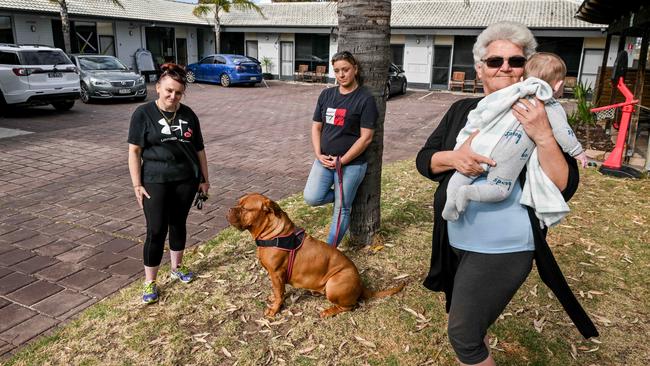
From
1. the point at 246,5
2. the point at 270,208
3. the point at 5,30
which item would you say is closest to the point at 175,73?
the point at 270,208

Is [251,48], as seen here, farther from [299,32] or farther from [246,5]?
[299,32]

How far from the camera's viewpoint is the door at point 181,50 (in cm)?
2904

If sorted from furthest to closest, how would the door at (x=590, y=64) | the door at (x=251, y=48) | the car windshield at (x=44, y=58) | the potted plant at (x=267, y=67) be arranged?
the door at (x=251, y=48)
the potted plant at (x=267, y=67)
the door at (x=590, y=64)
the car windshield at (x=44, y=58)

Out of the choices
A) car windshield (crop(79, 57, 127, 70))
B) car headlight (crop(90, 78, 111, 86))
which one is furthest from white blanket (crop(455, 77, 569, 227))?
car windshield (crop(79, 57, 127, 70))

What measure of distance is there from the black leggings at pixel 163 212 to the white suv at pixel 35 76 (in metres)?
11.0

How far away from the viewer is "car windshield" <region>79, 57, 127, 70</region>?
614 inches

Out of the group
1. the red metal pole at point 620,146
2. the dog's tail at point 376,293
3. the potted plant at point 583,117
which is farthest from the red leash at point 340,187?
the potted plant at point 583,117

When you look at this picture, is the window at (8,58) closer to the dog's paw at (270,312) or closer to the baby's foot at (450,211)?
the dog's paw at (270,312)

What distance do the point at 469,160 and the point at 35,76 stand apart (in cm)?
1357

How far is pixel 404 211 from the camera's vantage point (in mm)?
5629

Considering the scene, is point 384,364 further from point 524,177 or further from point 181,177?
point 181,177

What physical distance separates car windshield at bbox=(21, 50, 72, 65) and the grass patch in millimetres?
10856

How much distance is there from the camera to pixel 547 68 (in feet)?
6.21

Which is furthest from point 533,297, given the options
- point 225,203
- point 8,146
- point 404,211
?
point 8,146
